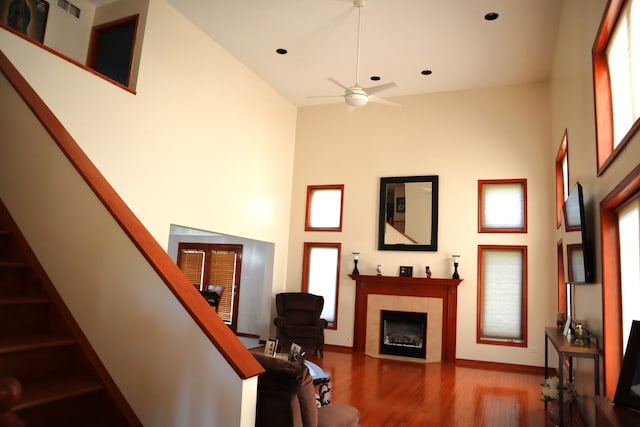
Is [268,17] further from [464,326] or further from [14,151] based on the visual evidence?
[464,326]

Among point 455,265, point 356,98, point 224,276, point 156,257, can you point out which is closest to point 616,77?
point 356,98

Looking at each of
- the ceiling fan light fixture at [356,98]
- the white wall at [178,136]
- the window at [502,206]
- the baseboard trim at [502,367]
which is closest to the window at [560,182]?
the window at [502,206]

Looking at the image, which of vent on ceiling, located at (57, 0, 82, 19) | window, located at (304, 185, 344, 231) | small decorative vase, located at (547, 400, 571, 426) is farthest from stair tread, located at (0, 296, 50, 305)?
window, located at (304, 185, 344, 231)

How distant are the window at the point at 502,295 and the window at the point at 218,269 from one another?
16.4 feet

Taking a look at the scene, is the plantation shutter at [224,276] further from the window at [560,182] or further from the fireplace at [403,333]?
the window at [560,182]

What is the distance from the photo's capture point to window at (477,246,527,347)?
7508mm

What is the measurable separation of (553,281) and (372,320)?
3055 mm

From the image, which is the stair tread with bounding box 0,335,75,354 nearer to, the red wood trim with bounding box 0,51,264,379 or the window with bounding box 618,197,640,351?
the red wood trim with bounding box 0,51,264,379

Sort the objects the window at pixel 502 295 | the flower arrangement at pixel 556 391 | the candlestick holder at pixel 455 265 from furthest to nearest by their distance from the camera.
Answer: the candlestick holder at pixel 455 265
the window at pixel 502 295
the flower arrangement at pixel 556 391

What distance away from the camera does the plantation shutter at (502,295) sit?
24.7 feet

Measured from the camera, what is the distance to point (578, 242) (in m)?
4.16

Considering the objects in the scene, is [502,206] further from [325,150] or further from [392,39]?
[325,150]

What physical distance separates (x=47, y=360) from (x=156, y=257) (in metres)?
0.82

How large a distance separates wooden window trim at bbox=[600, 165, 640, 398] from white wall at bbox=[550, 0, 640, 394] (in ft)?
0.44
